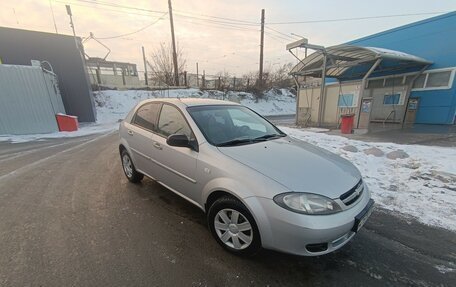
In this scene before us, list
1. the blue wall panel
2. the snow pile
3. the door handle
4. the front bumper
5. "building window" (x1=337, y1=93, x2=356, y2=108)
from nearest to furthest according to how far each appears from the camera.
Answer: the front bumper, the door handle, the blue wall panel, "building window" (x1=337, y1=93, x2=356, y2=108), the snow pile

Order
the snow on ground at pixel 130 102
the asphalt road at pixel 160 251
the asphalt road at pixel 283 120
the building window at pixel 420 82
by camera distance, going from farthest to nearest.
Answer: the asphalt road at pixel 283 120 < the snow on ground at pixel 130 102 < the building window at pixel 420 82 < the asphalt road at pixel 160 251

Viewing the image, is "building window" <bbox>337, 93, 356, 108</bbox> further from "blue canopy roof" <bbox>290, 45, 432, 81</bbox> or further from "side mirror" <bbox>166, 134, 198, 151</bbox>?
"side mirror" <bbox>166, 134, 198, 151</bbox>

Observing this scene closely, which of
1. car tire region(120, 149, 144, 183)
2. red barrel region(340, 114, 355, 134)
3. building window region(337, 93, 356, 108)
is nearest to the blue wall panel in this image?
building window region(337, 93, 356, 108)

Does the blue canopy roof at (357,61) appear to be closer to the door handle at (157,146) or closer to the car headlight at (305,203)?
the car headlight at (305,203)

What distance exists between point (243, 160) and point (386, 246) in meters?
2.01

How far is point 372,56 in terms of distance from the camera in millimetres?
9781

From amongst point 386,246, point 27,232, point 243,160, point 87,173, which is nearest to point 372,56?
point 386,246

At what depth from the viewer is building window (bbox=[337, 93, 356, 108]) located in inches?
438

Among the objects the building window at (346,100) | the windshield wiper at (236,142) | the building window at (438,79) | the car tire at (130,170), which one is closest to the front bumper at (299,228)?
the windshield wiper at (236,142)

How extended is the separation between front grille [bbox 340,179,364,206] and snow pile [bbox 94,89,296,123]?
17767mm

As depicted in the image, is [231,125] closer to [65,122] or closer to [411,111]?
[65,122]

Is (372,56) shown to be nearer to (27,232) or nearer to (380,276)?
(380,276)

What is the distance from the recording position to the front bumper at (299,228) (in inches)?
78.7

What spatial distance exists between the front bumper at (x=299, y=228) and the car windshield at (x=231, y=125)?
0.99 m
